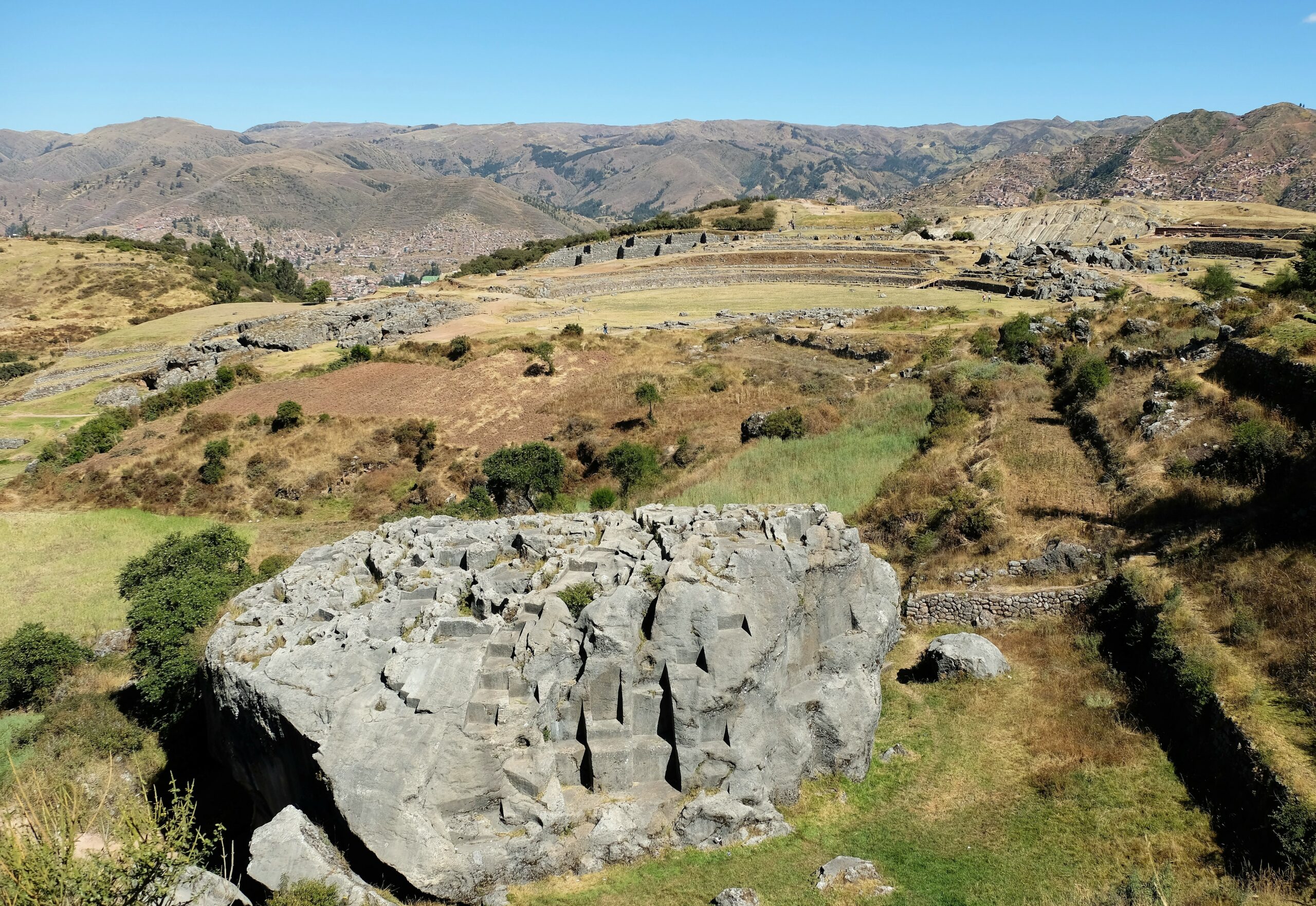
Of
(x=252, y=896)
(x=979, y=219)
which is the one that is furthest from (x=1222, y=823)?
(x=979, y=219)

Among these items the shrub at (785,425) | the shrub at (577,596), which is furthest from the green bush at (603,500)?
the shrub at (577,596)

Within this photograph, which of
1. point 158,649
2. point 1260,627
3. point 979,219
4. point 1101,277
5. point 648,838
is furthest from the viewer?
point 979,219

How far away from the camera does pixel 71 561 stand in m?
24.9

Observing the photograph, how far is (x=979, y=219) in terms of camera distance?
10394 centimetres

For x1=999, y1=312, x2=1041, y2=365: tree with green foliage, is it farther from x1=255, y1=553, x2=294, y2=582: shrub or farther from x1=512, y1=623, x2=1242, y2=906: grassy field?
x1=255, y1=553, x2=294, y2=582: shrub

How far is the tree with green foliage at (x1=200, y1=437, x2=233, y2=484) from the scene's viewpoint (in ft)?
103

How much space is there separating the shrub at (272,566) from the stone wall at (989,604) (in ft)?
56.9

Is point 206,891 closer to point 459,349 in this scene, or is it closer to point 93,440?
point 93,440

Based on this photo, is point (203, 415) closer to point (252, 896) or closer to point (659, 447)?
point (659, 447)

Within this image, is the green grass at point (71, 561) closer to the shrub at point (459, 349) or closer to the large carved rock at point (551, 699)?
the large carved rock at point (551, 699)

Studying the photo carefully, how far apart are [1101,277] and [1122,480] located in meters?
37.8

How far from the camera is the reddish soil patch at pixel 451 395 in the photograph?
35.1 meters

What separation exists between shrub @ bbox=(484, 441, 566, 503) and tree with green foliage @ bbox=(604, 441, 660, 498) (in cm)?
226

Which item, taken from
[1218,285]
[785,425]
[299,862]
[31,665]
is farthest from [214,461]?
[1218,285]
